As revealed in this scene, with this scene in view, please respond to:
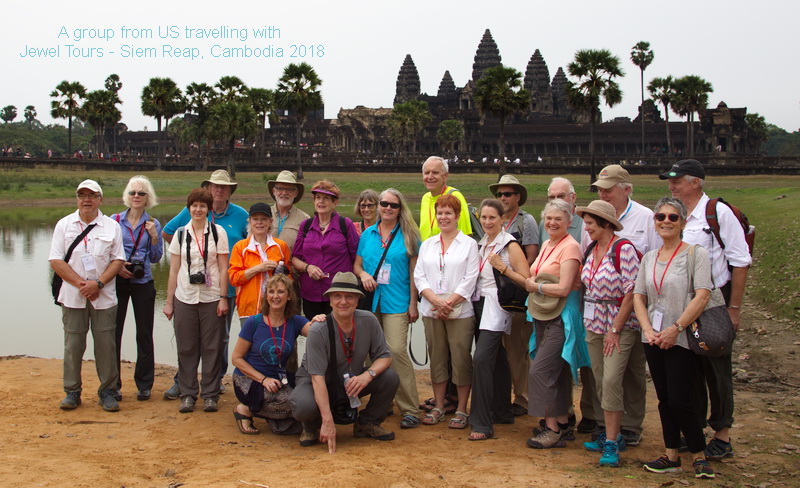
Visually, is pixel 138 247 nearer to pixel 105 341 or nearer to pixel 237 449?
pixel 105 341

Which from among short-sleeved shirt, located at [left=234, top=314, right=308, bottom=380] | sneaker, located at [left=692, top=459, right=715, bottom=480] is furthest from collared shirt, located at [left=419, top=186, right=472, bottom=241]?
sneaker, located at [left=692, top=459, right=715, bottom=480]

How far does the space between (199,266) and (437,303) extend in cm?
212

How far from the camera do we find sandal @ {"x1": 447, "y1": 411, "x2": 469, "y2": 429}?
6.44 meters

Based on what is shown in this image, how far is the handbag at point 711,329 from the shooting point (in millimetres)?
Answer: 5254

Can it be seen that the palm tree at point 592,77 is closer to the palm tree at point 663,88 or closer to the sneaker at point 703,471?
the palm tree at point 663,88

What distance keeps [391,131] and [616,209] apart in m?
66.5

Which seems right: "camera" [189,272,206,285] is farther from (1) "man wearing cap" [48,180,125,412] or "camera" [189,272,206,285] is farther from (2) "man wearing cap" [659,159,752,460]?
(2) "man wearing cap" [659,159,752,460]

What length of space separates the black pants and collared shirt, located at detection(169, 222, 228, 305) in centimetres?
46

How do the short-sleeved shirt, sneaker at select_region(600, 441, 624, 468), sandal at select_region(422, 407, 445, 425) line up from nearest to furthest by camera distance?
sneaker at select_region(600, 441, 624, 468), the short-sleeved shirt, sandal at select_region(422, 407, 445, 425)

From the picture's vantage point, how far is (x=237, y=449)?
19.2 ft

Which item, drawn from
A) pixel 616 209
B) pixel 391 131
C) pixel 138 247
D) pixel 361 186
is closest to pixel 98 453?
pixel 138 247

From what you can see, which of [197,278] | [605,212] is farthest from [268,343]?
[605,212]

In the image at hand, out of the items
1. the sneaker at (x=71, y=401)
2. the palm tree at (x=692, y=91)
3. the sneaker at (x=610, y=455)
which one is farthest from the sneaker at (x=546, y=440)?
the palm tree at (x=692, y=91)

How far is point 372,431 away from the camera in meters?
6.15
